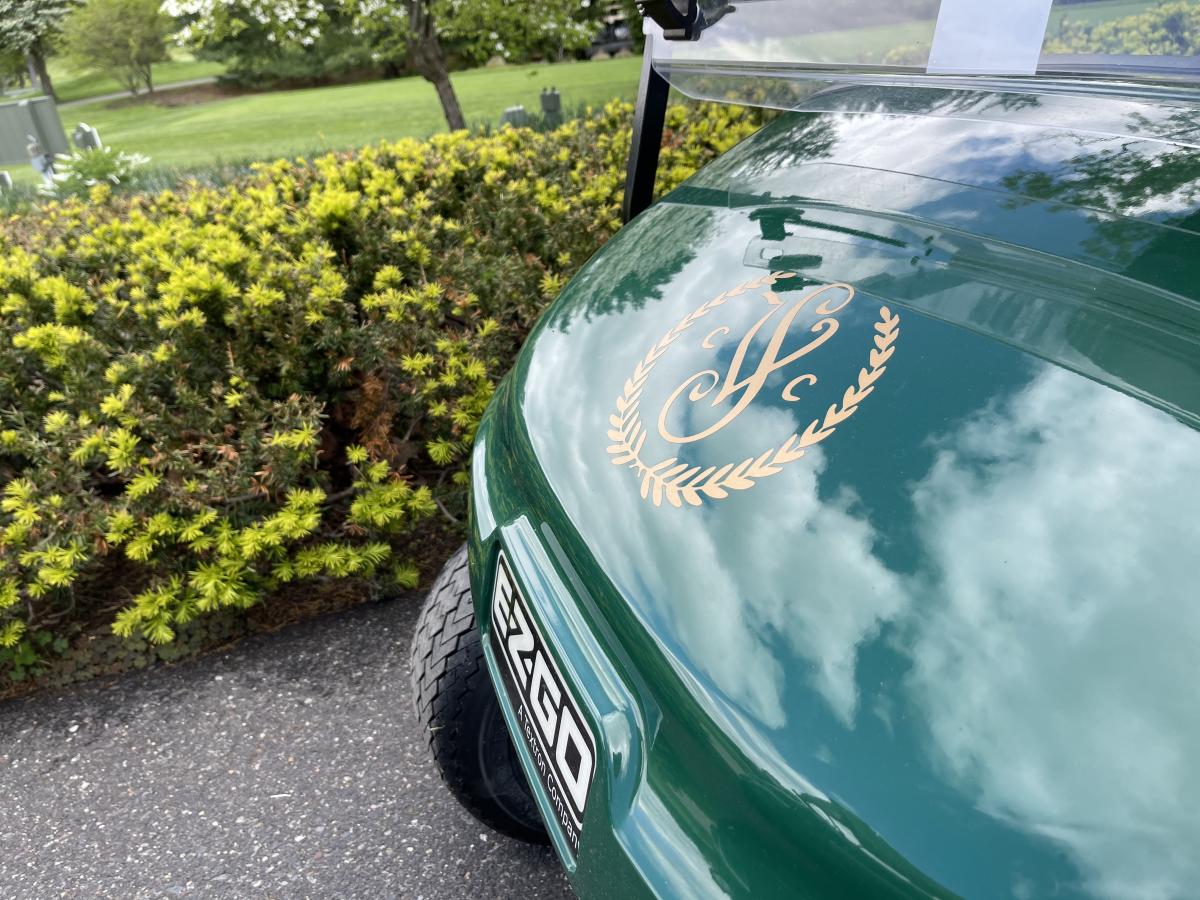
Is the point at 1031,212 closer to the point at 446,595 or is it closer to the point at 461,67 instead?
the point at 446,595

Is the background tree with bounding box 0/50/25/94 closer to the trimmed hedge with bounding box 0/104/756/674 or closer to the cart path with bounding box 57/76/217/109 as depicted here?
the trimmed hedge with bounding box 0/104/756/674

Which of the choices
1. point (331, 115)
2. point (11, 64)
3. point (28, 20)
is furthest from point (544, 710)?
point (331, 115)

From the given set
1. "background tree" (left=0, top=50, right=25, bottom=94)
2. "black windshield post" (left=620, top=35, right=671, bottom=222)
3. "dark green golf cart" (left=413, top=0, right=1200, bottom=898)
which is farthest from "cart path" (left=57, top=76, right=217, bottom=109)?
"dark green golf cart" (left=413, top=0, right=1200, bottom=898)

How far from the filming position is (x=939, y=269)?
116cm

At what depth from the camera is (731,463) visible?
1.09 meters

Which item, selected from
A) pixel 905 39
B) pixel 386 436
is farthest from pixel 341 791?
pixel 905 39

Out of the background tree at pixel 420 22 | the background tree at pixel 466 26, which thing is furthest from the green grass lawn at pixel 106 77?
the background tree at pixel 466 26

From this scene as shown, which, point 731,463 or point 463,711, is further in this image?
point 463,711

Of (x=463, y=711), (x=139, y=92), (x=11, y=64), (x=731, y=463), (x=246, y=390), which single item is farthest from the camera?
(x=139, y=92)

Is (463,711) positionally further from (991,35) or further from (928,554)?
(991,35)

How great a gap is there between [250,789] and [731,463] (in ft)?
5.37

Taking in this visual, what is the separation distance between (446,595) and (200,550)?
3.25ft

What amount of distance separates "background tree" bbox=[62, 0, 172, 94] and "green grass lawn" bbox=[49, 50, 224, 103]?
3.09 ft

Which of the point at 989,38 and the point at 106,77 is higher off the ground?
the point at 989,38
